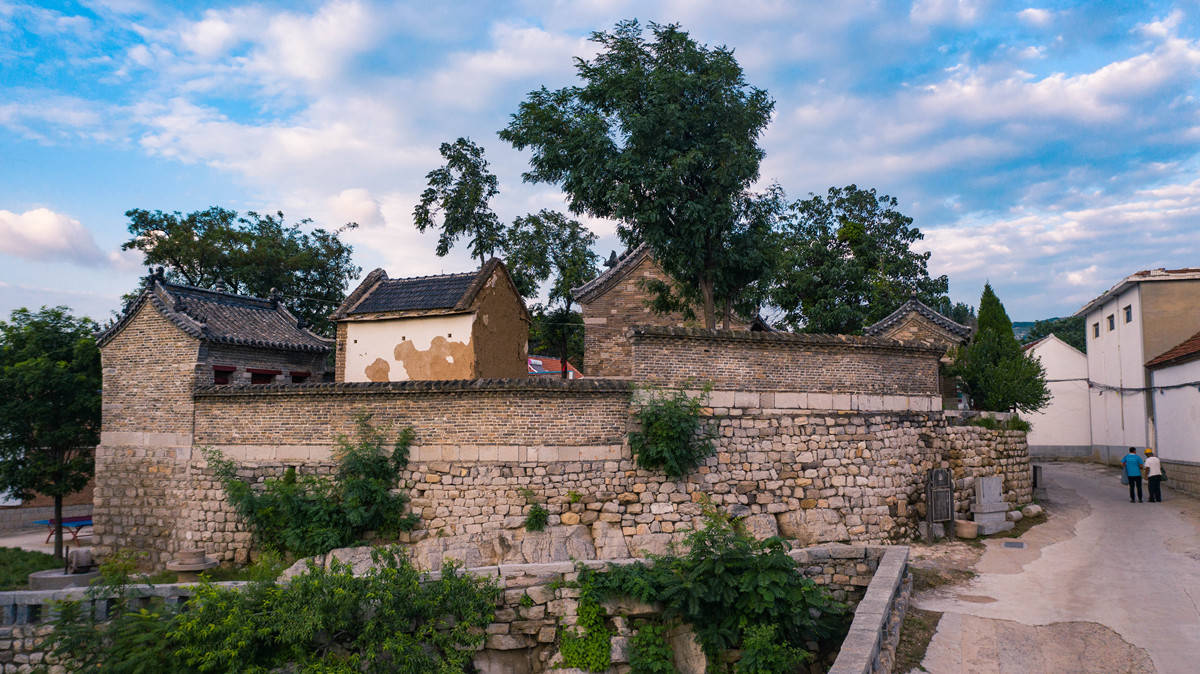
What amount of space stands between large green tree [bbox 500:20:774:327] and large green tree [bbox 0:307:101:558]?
1209 cm

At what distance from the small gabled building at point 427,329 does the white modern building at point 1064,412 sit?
22870 millimetres

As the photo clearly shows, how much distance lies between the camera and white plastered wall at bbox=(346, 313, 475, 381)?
54.6 feet

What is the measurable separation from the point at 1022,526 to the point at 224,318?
59.2ft

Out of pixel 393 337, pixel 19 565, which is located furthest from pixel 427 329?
pixel 19 565

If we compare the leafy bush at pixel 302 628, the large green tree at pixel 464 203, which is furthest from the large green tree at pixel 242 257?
the leafy bush at pixel 302 628

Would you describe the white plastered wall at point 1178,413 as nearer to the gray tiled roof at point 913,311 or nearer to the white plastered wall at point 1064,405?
the gray tiled roof at point 913,311

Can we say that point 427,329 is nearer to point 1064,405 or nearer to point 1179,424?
point 1179,424

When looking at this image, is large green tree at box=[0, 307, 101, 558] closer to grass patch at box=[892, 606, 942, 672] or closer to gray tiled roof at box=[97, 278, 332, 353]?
gray tiled roof at box=[97, 278, 332, 353]

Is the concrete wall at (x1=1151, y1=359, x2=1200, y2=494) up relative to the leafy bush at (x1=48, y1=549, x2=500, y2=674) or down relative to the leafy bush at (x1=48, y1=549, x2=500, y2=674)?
up

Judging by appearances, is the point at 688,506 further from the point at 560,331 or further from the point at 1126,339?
the point at 1126,339

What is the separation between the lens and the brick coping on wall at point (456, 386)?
38.8 feet

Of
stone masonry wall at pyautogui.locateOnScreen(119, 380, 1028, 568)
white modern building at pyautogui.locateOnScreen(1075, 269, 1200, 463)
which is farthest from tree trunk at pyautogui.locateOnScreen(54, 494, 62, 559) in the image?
white modern building at pyautogui.locateOnScreen(1075, 269, 1200, 463)

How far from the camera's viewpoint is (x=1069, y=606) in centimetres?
859

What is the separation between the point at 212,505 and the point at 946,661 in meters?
13.0
